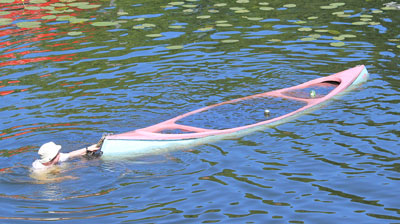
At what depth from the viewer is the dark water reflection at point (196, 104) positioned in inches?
283

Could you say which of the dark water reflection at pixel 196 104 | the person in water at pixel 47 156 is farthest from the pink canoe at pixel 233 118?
the person in water at pixel 47 156

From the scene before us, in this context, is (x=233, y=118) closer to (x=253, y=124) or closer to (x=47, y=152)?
(x=253, y=124)

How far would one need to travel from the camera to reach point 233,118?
9.59 m

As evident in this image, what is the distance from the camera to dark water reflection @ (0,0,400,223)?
7199 millimetres

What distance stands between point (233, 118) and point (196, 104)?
799 millimetres

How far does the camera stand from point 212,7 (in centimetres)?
1548

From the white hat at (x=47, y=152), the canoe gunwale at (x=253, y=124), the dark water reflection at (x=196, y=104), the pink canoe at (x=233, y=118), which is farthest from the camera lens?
the canoe gunwale at (x=253, y=124)

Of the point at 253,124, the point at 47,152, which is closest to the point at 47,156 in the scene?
the point at 47,152

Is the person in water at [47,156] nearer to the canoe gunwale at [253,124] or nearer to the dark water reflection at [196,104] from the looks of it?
the dark water reflection at [196,104]

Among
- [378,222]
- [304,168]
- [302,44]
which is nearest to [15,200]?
[304,168]

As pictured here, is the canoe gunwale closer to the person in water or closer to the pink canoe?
the pink canoe

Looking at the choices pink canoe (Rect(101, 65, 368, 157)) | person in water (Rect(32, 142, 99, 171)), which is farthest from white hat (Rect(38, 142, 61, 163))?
pink canoe (Rect(101, 65, 368, 157))

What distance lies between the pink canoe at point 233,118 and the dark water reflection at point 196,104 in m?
0.19

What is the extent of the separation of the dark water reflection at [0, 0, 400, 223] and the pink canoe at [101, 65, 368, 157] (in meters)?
0.19
